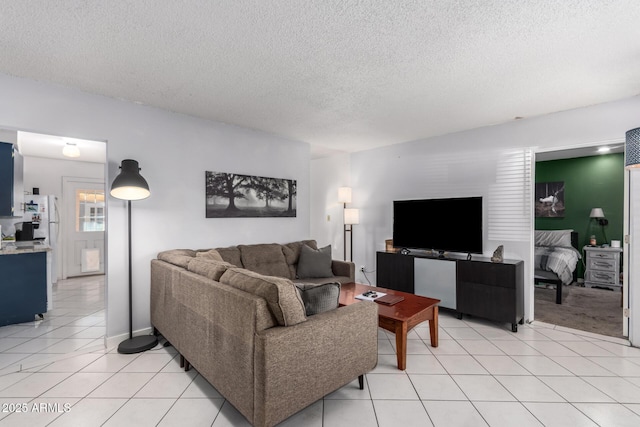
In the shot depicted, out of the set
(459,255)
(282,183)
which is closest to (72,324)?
(282,183)

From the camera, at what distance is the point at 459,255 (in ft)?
13.8

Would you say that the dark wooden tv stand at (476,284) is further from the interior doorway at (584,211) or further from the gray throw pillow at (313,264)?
the interior doorway at (584,211)

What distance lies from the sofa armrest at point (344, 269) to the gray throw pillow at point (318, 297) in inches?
82.2

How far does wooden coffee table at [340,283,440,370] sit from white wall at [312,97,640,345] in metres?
1.56

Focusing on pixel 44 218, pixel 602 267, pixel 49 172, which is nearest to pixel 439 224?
pixel 602 267

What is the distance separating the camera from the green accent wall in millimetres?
5438

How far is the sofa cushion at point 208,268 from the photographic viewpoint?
222 centimetres

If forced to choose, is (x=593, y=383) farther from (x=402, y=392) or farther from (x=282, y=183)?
(x=282, y=183)

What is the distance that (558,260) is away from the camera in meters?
4.70

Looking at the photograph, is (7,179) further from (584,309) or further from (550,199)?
(550,199)

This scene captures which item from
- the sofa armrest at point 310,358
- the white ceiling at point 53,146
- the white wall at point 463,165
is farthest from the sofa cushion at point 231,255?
the white wall at point 463,165

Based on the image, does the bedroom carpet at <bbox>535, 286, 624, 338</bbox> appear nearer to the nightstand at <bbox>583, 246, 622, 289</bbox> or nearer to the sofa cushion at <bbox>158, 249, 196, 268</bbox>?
the nightstand at <bbox>583, 246, 622, 289</bbox>

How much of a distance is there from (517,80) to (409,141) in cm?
216

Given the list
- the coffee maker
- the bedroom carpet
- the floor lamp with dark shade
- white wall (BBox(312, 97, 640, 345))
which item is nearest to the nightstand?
the bedroom carpet
